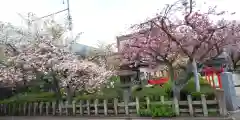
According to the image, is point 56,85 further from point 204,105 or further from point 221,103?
point 221,103

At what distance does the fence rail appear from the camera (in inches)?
341

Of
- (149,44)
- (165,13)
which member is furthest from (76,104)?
(165,13)

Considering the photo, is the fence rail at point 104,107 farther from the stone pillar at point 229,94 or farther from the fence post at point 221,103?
the stone pillar at point 229,94

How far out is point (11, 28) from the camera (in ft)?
47.6

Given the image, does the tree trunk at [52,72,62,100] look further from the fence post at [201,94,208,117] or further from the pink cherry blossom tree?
the fence post at [201,94,208,117]

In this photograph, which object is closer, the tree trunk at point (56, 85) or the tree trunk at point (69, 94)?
the tree trunk at point (69, 94)

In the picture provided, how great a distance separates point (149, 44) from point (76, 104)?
16.1ft

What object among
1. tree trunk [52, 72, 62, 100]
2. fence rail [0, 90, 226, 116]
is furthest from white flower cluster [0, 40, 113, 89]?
fence rail [0, 90, 226, 116]

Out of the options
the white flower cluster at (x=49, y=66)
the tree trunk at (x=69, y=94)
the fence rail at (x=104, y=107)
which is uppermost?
the white flower cluster at (x=49, y=66)

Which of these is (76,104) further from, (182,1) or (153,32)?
(182,1)

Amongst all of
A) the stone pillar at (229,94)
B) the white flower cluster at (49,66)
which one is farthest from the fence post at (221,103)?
the white flower cluster at (49,66)

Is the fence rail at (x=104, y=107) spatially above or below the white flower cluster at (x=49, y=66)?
below

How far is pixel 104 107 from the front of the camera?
10.9 m

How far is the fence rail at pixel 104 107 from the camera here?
28.5ft
